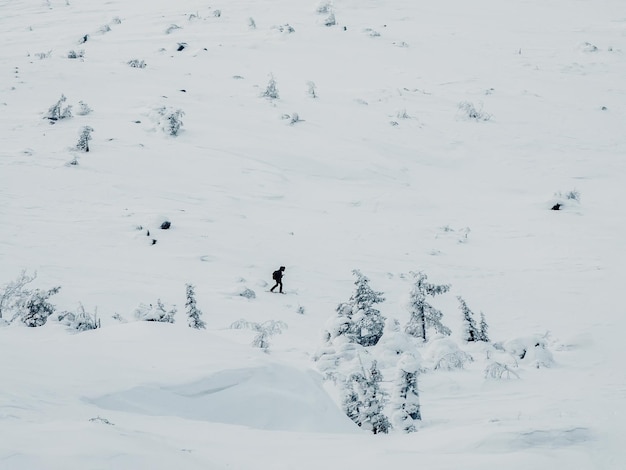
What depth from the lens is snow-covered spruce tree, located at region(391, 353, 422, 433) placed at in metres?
4.84

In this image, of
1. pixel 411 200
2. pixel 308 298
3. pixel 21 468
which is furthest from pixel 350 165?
pixel 21 468

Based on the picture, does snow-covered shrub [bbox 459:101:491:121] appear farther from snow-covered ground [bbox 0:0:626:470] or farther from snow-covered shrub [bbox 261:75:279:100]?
snow-covered shrub [bbox 261:75:279:100]

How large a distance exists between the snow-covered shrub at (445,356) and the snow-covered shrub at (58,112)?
1275 centimetres

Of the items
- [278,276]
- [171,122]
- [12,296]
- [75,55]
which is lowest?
[12,296]

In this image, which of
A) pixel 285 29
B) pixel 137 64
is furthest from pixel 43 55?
pixel 285 29

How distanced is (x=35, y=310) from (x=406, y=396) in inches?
188

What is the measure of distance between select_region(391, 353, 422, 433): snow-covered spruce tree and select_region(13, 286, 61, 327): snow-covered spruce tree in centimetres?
449

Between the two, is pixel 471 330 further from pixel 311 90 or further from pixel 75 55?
pixel 75 55

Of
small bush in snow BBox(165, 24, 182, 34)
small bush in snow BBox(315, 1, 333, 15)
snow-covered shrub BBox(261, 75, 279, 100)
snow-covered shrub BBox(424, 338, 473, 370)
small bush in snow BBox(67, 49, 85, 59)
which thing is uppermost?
small bush in snow BBox(315, 1, 333, 15)

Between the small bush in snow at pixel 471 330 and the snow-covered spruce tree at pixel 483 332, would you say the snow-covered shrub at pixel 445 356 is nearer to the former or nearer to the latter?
→ the small bush in snow at pixel 471 330

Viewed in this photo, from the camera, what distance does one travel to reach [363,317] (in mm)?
7973

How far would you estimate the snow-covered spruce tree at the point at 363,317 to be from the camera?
25.8ft

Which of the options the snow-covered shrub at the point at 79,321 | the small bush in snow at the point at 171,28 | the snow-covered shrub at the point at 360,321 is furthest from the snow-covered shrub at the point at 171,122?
the small bush in snow at the point at 171,28

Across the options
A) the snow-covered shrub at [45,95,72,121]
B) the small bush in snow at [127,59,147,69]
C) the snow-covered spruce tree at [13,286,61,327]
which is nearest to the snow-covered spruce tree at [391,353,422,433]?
the snow-covered spruce tree at [13,286,61,327]
